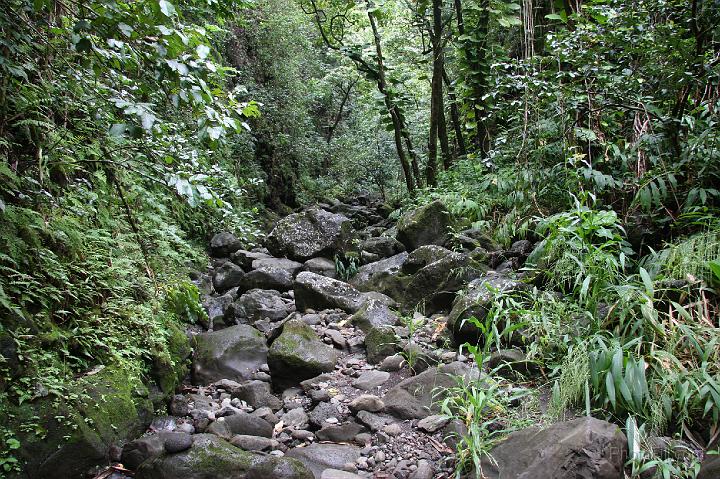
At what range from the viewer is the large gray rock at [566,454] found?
2.46m

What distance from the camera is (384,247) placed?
8.12m

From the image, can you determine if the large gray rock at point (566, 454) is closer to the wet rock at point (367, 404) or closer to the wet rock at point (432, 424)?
the wet rock at point (432, 424)

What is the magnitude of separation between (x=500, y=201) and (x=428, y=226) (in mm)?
1137

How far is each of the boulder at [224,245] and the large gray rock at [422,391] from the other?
228 inches

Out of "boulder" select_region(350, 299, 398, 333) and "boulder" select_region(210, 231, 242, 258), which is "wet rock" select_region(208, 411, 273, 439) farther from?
"boulder" select_region(210, 231, 242, 258)

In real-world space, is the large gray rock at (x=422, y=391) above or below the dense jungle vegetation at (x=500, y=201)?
below

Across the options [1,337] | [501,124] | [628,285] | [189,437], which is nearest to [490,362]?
[628,285]

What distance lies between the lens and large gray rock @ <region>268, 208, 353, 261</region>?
26.3ft

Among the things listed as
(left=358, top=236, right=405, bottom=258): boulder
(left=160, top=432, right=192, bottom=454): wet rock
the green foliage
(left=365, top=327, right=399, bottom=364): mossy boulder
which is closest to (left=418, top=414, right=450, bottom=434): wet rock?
(left=365, top=327, right=399, bottom=364): mossy boulder

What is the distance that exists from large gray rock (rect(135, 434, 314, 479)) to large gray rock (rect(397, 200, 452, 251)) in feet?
15.7

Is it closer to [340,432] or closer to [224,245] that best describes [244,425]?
[340,432]

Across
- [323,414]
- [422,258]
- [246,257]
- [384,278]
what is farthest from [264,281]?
[323,414]

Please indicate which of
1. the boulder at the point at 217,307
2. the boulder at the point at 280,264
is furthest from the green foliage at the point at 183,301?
the boulder at the point at 280,264

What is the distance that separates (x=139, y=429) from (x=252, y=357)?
1.51 meters
